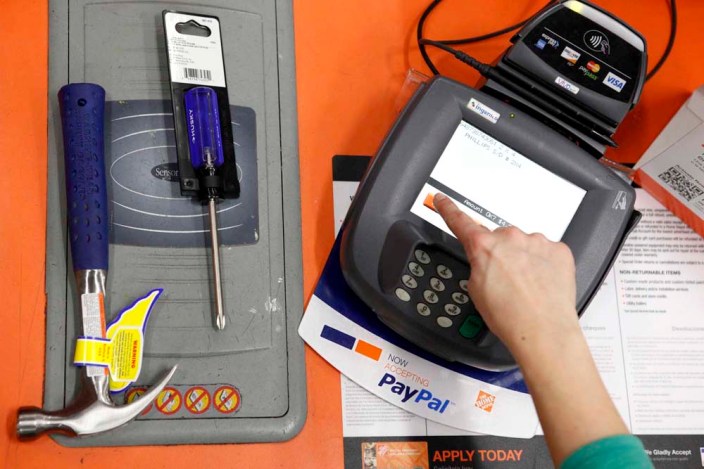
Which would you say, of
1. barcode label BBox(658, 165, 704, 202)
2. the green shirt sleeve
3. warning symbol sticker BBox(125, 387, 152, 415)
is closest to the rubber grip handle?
warning symbol sticker BBox(125, 387, 152, 415)

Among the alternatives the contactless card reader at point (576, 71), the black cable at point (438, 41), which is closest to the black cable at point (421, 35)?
the black cable at point (438, 41)

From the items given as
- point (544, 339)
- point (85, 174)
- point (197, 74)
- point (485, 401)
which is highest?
point (197, 74)

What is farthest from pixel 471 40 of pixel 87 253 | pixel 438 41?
pixel 87 253

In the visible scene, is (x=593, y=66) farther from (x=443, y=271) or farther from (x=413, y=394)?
(x=413, y=394)

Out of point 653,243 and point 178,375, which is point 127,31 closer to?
point 178,375

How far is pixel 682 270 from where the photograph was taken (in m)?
0.81

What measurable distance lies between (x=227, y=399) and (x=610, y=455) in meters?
0.36

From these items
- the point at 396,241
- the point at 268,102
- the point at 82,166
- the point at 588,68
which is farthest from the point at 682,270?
the point at 82,166

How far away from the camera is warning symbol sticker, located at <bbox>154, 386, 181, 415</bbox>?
680 millimetres

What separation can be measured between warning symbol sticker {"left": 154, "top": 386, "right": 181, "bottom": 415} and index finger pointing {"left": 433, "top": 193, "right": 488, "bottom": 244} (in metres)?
0.31

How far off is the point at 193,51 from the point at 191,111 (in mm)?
74

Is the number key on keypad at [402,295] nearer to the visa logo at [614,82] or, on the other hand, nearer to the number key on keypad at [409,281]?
the number key on keypad at [409,281]

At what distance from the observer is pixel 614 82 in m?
0.72

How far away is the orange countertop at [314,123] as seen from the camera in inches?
26.6
